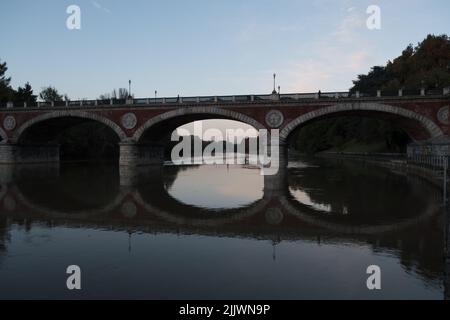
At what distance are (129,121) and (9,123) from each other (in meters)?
16.4

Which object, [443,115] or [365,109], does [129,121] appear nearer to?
[365,109]

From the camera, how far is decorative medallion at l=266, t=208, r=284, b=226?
16.2 meters

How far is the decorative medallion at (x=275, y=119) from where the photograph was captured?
42.5 meters

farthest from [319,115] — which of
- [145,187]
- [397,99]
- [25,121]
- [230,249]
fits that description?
[25,121]

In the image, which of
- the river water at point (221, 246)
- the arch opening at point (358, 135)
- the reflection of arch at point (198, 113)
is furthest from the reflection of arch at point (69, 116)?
the river water at point (221, 246)

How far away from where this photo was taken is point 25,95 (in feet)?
241

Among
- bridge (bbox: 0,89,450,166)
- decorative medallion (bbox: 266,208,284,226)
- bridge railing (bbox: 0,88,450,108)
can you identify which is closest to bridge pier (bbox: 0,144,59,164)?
bridge (bbox: 0,89,450,166)

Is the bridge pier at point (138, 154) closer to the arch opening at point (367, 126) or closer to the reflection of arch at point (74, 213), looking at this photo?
the arch opening at point (367, 126)

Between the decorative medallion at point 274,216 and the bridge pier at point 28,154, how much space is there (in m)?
43.5
